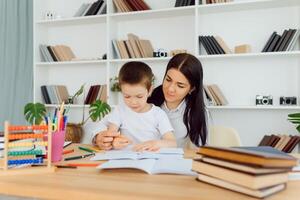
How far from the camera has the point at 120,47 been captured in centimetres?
368

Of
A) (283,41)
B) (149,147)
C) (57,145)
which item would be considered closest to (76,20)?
(283,41)

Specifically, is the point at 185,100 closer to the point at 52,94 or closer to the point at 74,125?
the point at 74,125

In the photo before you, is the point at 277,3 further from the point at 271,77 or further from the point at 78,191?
A: the point at 78,191

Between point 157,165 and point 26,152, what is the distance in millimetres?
414

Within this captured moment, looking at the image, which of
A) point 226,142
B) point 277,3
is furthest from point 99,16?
point 226,142

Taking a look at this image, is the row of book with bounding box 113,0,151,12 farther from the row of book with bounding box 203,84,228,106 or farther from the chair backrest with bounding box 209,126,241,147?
the chair backrest with bounding box 209,126,241,147

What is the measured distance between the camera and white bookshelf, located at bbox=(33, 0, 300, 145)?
3.29m

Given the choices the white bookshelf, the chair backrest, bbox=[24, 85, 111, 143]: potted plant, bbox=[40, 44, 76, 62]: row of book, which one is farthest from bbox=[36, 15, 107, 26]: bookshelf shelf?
the chair backrest

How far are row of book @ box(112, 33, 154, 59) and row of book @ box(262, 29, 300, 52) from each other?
1199 millimetres

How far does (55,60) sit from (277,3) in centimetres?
250

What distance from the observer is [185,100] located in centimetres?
213

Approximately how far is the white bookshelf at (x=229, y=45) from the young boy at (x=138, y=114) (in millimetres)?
1645

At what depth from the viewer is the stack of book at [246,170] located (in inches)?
29.0

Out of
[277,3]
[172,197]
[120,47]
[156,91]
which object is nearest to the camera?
[172,197]
